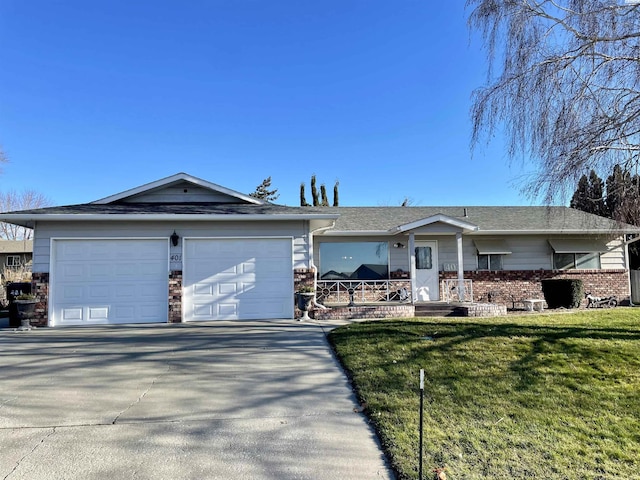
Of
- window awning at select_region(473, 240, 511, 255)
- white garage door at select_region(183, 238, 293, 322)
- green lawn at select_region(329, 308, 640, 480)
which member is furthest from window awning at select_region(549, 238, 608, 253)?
white garage door at select_region(183, 238, 293, 322)

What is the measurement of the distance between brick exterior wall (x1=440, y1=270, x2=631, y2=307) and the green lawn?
6374mm

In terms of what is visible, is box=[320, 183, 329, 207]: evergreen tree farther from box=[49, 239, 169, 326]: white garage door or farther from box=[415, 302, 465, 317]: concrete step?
box=[49, 239, 169, 326]: white garage door

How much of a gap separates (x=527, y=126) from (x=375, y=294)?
7.78 m

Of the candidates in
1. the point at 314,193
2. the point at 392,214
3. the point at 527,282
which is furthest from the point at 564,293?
the point at 314,193

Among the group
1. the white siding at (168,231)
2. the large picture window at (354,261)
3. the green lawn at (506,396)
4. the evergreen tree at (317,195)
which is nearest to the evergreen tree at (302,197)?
the evergreen tree at (317,195)

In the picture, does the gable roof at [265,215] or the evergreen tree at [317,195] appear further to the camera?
the evergreen tree at [317,195]

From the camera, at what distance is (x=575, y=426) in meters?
3.82

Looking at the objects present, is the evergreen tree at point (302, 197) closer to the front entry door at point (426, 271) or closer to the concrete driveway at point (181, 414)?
the front entry door at point (426, 271)

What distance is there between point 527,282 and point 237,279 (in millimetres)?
10324

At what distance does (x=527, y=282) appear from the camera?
14.2 meters

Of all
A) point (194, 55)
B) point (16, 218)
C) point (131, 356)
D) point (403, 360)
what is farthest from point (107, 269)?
point (403, 360)

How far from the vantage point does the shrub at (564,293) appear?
12289mm

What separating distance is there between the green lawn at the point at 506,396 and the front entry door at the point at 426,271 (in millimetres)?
6147

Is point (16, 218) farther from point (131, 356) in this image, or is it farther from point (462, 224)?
point (462, 224)
